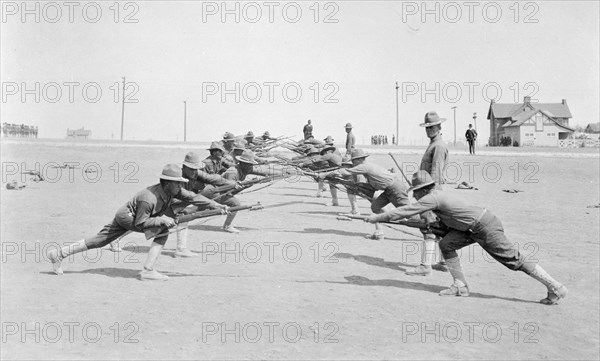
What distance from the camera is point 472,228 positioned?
7418 millimetres

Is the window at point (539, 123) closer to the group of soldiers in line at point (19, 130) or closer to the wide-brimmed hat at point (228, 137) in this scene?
the group of soldiers in line at point (19, 130)

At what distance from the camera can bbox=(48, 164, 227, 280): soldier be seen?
780 centimetres

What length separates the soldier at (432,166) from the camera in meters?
8.73

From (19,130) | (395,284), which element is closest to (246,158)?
(395,284)

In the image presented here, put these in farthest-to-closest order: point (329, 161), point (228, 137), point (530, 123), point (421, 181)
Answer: point (530, 123) → point (329, 161) → point (228, 137) → point (421, 181)

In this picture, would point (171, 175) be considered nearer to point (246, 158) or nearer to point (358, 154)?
point (246, 158)

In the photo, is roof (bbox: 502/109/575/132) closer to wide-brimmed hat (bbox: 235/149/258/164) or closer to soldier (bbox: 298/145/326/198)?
soldier (bbox: 298/145/326/198)

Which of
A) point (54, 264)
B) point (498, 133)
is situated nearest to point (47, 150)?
point (54, 264)

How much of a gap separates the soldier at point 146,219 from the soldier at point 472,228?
2685 millimetres

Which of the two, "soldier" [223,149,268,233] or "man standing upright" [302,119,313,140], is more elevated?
"man standing upright" [302,119,313,140]

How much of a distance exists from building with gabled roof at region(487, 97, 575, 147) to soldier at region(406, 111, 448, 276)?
54.7 m

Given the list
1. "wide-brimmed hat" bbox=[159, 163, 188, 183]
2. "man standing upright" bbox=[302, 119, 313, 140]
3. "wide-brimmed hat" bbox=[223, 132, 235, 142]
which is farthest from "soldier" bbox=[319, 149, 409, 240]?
"man standing upright" bbox=[302, 119, 313, 140]

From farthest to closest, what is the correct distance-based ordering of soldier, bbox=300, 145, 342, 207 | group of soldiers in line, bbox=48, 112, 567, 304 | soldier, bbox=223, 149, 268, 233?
soldier, bbox=300, 145, 342, 207, soldier, bbox=223, 149, 268, 233, group of soldiers in line, bbox=48, 112, 567, 304

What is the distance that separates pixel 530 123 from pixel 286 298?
6387cm
